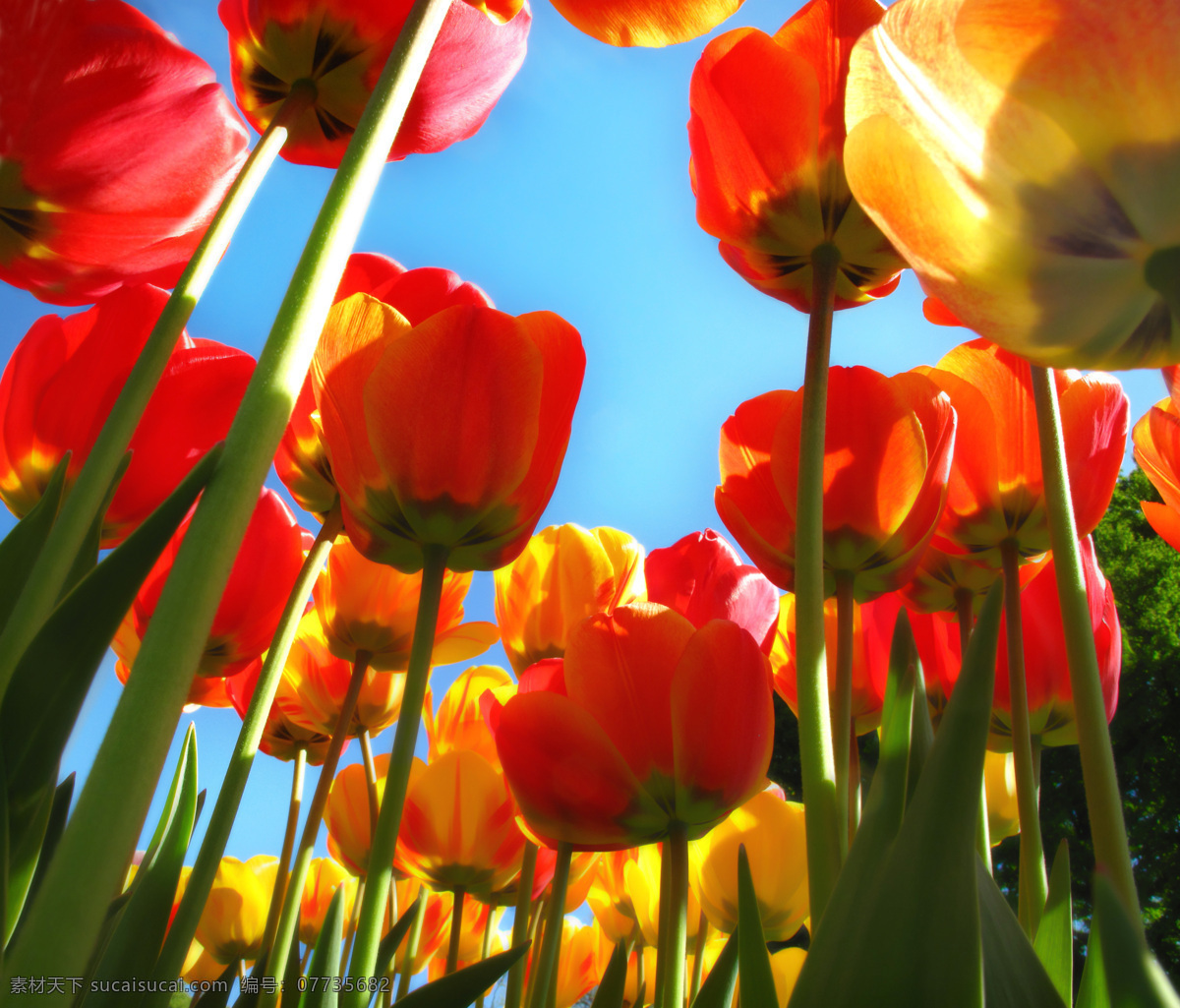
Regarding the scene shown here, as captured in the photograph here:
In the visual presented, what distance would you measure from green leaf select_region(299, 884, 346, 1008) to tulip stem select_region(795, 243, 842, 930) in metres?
0.26

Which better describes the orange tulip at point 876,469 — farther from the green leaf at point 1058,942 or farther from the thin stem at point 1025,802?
the green leaf at point 1058,942

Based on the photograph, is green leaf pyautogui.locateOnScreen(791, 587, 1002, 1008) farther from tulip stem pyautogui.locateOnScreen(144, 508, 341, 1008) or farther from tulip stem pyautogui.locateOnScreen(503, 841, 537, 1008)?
tulip stem pyautogui.locateOnScreen(503, 841, 537, 1008)

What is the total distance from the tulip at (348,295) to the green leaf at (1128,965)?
20.3 inches

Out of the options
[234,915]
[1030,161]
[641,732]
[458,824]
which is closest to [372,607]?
[458,824]

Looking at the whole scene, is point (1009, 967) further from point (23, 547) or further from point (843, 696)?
point (23, 547)

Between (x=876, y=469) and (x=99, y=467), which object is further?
Result: (x=876, y=469)

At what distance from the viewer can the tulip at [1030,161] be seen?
30cm

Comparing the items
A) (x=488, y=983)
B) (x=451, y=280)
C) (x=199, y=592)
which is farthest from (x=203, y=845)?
(x=451, y=280)

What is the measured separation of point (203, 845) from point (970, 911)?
36 centimetres

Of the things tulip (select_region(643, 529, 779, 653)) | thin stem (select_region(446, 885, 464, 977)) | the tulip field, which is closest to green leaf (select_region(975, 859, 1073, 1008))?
the tulip field

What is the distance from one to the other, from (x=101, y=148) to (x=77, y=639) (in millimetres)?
343

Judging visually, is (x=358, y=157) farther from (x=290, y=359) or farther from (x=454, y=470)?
(x=454, y=470)

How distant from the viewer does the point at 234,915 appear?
1098mm

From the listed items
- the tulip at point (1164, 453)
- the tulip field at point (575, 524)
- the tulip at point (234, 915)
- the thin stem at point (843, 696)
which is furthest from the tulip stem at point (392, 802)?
the tulip at point (234, 915)
